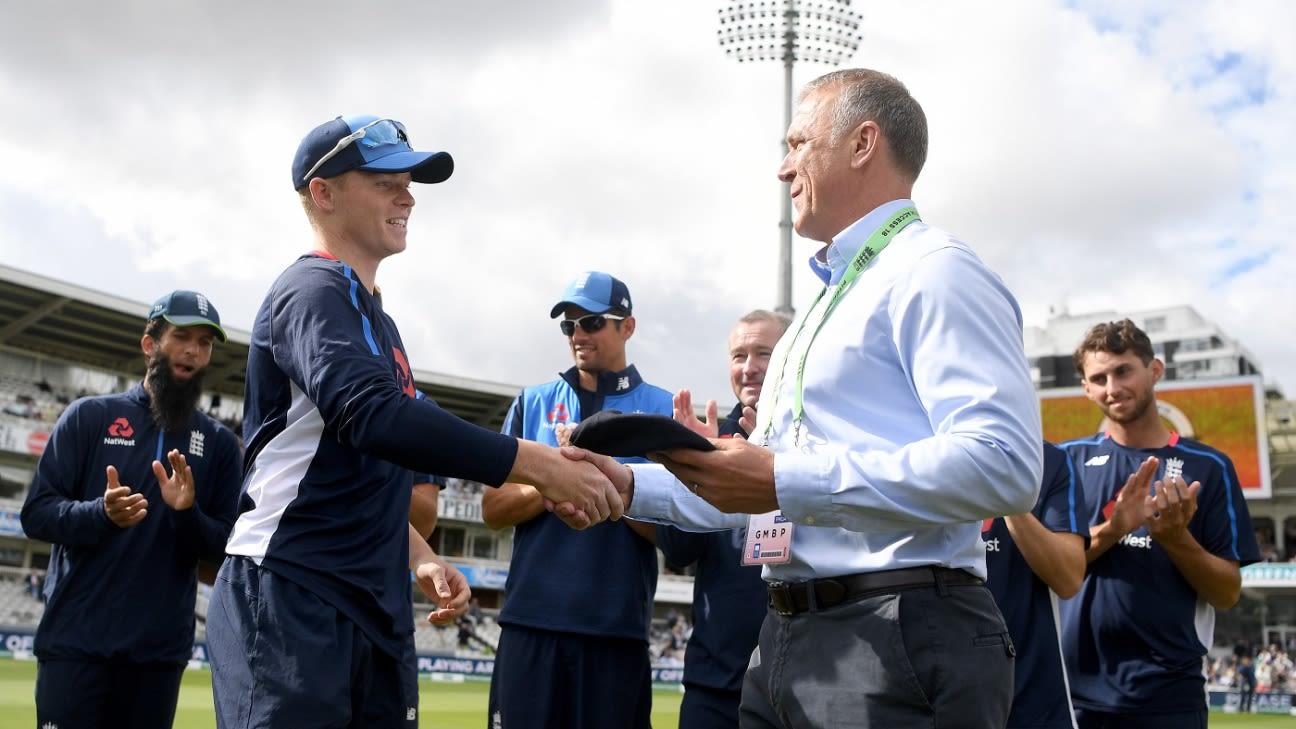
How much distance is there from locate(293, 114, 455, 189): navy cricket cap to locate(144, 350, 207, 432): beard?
2.17 meters

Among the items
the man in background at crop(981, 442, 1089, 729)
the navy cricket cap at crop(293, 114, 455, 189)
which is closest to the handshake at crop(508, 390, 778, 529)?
the navy cricket cap at crop(293, 114, 455, 189)

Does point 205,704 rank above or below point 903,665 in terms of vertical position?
below

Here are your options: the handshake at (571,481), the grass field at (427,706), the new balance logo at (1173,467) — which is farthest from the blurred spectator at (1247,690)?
the handshake at (571,481)

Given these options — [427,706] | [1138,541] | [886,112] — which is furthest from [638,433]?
[427,706]

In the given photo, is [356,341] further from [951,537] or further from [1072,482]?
[1072,482]

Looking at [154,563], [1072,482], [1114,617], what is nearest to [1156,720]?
[1114,617]

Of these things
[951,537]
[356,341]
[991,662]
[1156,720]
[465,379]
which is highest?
[465,379]

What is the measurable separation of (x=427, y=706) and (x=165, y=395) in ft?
43.2

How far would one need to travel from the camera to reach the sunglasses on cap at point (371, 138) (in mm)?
3270

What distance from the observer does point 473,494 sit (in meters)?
45.6

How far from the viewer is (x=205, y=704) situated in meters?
14.3

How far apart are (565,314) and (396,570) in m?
2.44

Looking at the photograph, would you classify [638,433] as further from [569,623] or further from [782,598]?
[569,623]

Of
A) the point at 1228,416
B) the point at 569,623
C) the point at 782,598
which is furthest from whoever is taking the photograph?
the point at 1228,416
